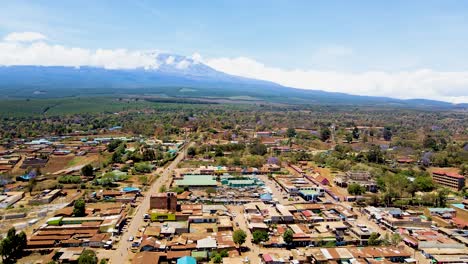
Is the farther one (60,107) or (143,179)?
(60,107)

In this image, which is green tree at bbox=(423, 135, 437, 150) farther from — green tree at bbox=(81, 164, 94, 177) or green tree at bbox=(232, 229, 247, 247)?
green tree at bbox=(81, 164, 94, 177)

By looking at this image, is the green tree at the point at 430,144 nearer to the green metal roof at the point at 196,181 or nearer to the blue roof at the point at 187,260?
the green metal roof at the point at 196,181

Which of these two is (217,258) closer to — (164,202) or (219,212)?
(219,212)

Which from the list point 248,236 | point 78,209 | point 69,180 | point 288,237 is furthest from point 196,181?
point 288,237

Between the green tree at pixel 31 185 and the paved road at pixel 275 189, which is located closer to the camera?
the paved road at pixel 275 189

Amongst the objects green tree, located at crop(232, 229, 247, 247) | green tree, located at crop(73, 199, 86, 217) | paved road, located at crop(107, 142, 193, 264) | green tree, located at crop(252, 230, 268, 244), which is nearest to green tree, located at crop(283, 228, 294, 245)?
green tree, located at crop(252, 230, 268, 244)

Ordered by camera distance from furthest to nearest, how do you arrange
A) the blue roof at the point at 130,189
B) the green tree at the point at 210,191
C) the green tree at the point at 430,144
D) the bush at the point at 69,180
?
the green tree at the point at 430,144
the bush at the point at 69,180
the green tree at the point at 210,191
the blue roof at the point at 130,189

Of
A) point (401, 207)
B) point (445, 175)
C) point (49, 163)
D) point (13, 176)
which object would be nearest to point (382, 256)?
point (401, 207)

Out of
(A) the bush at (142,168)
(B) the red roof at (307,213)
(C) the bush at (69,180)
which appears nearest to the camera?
(B) the red roof at (307,213)

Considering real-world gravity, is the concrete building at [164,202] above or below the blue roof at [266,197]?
above

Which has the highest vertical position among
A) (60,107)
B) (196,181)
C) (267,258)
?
(267,258)

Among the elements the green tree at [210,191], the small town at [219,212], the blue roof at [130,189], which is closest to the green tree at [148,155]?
the small town at [219,212]

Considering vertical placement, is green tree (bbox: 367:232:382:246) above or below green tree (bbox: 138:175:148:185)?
above
